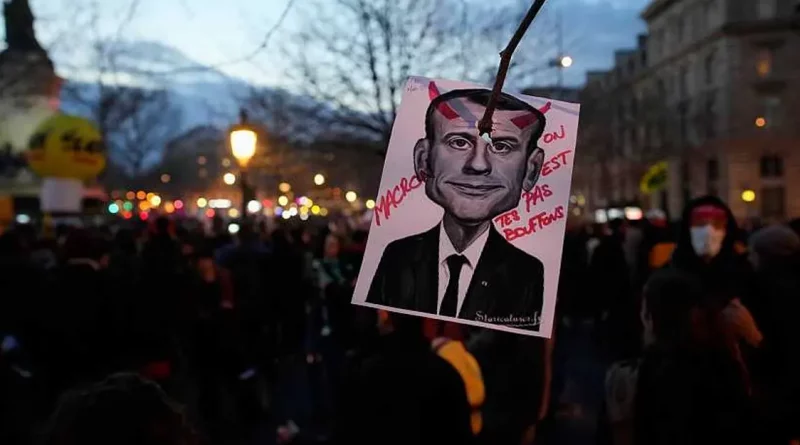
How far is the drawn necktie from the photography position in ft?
9.68

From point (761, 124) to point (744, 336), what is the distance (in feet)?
162

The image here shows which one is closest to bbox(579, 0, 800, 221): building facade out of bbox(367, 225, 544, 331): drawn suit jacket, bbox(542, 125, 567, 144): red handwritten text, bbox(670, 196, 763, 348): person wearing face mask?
bbox(670, 196, 763, 348): person wearing face mask

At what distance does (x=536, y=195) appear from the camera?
9.74 feet

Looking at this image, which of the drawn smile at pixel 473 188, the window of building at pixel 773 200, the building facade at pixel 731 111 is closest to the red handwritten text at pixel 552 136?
the drawn smile at pixel 473 188

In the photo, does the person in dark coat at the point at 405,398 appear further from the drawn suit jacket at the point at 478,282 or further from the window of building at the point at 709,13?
the window of building at the point at 709,13

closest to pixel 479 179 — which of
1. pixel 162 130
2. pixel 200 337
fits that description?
pixel 200 337

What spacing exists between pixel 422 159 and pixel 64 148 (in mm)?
16576

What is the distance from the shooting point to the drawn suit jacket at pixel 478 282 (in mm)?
2932

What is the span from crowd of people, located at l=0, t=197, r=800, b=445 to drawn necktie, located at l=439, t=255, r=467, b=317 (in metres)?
0.84

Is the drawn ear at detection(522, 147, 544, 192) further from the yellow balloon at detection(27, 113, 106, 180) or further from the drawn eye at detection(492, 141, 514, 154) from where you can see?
the yellow balloon at detection(27, 113, 106, 180)

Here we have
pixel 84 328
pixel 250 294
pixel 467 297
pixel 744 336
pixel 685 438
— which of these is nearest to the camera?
pixel 467 297

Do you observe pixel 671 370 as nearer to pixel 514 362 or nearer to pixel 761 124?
pixel 514 362

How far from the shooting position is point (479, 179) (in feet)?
9.75

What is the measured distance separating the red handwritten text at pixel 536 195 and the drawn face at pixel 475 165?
0.02m
